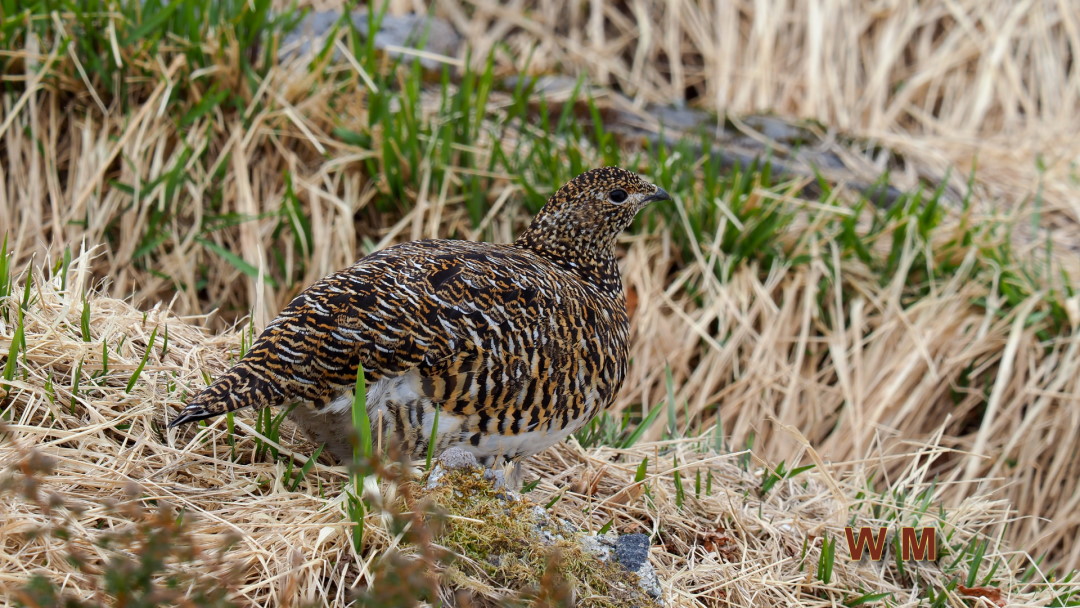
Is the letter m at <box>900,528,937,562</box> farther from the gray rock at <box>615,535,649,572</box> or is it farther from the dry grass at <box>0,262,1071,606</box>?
the gray rock at <box>615,535,649,572</box>

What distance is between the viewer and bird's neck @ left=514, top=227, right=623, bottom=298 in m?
3.34

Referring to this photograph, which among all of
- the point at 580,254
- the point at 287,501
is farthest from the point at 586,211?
the point at 287,501

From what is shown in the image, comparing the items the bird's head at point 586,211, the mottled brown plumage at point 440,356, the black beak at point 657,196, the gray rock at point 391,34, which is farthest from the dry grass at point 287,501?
the gray rock at point 391,34

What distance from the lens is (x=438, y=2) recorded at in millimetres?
7219

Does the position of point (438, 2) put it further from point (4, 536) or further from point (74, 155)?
point (4, 536)

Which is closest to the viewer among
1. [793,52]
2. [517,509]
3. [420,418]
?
[517,509]

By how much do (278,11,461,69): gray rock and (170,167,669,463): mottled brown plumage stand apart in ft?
8.32

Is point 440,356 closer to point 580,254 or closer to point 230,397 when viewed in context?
point 230,397

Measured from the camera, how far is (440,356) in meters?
2.58

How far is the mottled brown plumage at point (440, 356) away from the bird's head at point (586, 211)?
37 cm

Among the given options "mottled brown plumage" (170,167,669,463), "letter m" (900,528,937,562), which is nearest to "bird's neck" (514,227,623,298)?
"mottled brown plumage" (170,167,669,463)

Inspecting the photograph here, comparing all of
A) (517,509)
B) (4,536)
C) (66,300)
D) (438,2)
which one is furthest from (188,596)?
(438,2)

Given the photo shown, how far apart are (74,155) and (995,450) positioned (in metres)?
3.95

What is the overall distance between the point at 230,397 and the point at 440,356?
48cm
